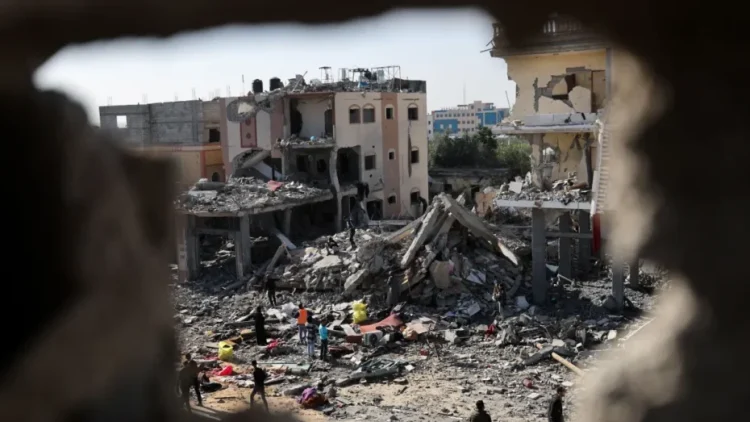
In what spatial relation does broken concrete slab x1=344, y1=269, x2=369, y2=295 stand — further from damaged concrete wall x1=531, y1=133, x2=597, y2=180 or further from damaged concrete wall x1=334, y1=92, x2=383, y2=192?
damaged concrete wall x1=334, y1=92, x2=383, y2=192

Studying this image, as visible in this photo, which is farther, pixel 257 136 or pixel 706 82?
pixel 257 136

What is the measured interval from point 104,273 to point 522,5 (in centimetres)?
175

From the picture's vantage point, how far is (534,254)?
691 inches

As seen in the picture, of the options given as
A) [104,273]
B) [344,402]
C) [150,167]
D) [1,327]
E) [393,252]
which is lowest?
[344,402]

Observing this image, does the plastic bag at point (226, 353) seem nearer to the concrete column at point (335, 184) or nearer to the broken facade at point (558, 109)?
the broken facade at point (558, 109)

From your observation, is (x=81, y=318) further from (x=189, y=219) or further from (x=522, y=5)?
(x=189, y=219)

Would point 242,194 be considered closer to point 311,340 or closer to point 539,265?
point 311,340

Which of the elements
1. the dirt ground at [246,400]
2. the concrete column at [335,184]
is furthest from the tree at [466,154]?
the dirt ground at [246,400]

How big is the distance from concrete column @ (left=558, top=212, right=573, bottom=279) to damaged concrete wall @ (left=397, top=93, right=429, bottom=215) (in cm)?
1270

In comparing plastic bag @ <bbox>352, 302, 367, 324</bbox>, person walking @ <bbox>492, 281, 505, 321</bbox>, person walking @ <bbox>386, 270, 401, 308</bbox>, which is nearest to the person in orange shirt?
plastic bag @ <bbox>352, 302, 367, 324</bbox>

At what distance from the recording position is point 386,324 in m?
16.2

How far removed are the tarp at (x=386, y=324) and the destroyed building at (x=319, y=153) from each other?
7.89 m

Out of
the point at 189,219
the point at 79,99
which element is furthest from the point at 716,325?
the point at 189,219

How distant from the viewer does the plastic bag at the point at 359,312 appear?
16719 mm
